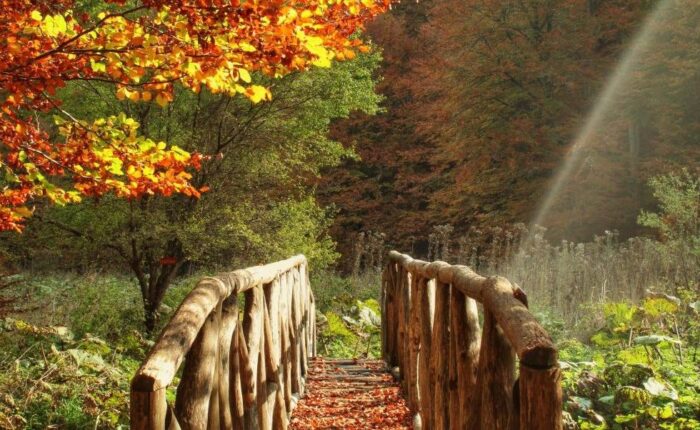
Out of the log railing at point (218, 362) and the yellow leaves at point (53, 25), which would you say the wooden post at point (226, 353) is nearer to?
the log railing at point (218, 362)

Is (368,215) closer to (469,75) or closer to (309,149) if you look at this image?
(469,75)

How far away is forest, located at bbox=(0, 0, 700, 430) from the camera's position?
4.96m

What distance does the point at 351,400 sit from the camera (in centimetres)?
688

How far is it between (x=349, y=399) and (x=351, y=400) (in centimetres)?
9

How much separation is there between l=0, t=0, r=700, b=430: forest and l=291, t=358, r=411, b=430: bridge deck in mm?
151

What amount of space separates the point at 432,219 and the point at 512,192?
403 centimetres

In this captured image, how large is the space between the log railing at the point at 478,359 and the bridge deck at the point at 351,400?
0.27m

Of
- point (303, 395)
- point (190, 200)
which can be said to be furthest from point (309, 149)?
point (303, 395)

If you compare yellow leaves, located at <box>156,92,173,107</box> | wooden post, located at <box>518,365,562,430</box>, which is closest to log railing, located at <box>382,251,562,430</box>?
wooden post, located at <box>518,365,562,430</box>

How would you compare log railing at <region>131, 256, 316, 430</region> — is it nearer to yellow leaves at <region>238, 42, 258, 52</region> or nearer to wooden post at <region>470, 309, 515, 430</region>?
wooden post at <region>470, 309, 515, 430</region>

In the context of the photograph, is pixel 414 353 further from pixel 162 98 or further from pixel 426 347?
pixel 162 98

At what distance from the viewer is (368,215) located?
24078mm

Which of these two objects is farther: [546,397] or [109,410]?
[109,410]

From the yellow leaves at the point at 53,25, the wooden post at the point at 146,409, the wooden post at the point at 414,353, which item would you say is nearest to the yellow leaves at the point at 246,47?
the yellow leaves at the point at 53,25
